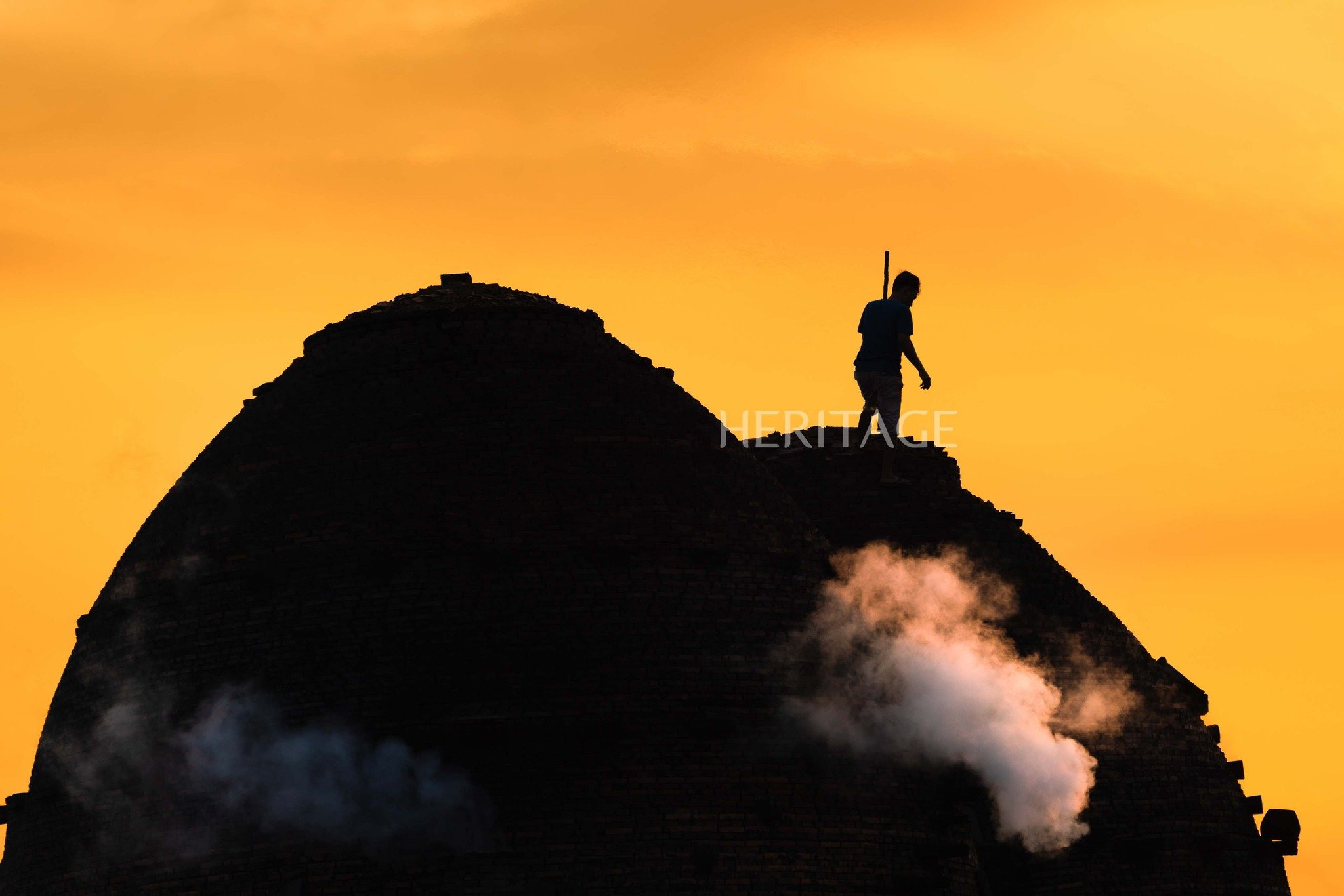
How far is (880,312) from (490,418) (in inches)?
231

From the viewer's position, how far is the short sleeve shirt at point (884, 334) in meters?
33.5

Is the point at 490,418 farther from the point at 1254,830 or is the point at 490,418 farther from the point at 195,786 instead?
the point at 1254,830

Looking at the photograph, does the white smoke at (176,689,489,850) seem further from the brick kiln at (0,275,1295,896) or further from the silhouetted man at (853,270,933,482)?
the silhouetted man at (853,270,933,482)

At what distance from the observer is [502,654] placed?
2812cm

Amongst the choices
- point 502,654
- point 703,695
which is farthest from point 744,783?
point 502,654

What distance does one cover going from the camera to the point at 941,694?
29.8 metres

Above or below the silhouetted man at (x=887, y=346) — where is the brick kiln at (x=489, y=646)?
below

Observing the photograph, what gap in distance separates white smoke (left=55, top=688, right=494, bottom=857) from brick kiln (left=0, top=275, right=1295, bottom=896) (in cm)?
5

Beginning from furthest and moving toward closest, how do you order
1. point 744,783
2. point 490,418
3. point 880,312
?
point 880,312 → point 490,418 → point 744,783

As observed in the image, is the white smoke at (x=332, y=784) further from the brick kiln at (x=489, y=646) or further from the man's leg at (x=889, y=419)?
the man's leg at (x=889, y=419)

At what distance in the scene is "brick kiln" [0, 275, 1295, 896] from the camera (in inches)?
1085

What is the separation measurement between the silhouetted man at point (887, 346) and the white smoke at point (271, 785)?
859 centimetres

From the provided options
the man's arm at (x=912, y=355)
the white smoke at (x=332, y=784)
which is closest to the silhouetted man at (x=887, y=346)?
the man's arm at (x=912, y=355)

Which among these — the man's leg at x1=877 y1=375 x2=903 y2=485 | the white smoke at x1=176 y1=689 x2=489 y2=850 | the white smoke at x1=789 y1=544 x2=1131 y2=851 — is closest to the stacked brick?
the man's leg at x1=877 y1=375 x2=903 y2=485
